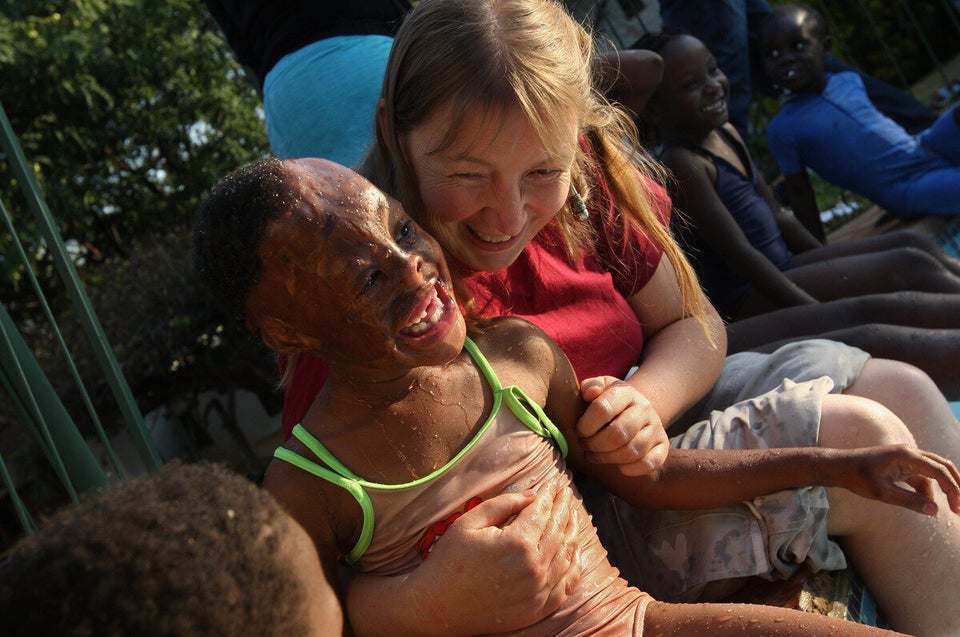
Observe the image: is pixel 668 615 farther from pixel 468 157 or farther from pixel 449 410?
pixel 468 157

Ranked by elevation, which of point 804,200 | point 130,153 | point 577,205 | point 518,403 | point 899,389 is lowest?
point 804,200

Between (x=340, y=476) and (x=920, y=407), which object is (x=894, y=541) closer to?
(x=920, y=407)

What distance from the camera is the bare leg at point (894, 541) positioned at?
74.3 inches

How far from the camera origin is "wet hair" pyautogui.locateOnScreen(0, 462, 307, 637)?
3.32 ft

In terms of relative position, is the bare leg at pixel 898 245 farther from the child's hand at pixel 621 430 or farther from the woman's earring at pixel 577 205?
the child's hand at pixel 621 430

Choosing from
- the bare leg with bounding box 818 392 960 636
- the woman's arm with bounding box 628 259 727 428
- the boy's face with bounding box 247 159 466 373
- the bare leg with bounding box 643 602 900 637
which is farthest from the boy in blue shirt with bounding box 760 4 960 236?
the boy's face with bounding box 247 159 466 373

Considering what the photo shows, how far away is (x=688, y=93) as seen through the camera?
13.1 feet

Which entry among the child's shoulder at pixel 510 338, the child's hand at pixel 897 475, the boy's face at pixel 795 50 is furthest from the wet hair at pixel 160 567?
the boy's face at pixel 795 50

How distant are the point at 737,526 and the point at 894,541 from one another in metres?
0.32

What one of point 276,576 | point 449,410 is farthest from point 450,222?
point 276,576

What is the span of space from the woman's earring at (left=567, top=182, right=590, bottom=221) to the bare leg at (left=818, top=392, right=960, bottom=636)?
705 mm

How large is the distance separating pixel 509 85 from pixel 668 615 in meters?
1.05

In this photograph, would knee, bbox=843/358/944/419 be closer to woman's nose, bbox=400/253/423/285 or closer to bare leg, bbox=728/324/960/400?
bare leg, bbox=728/324/960/400

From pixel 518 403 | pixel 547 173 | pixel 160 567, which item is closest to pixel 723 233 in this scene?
pixel 547 173
